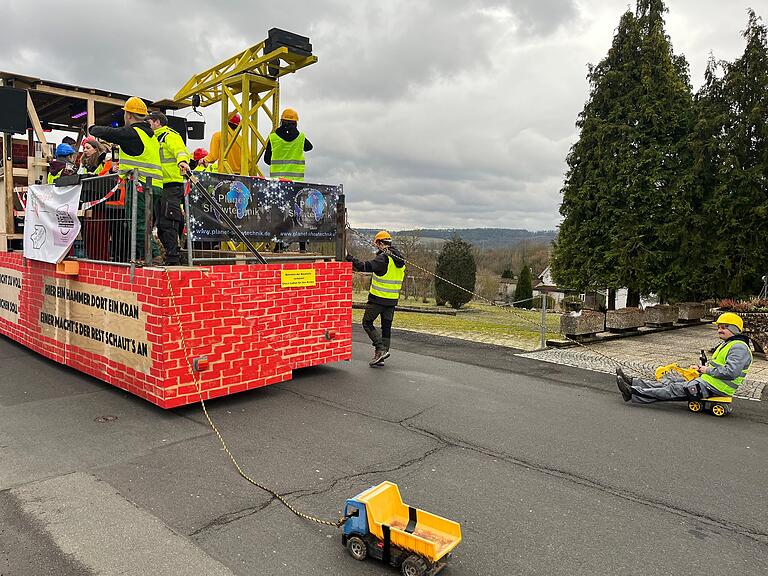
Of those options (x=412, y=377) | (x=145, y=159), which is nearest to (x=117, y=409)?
(x=145, y=159)

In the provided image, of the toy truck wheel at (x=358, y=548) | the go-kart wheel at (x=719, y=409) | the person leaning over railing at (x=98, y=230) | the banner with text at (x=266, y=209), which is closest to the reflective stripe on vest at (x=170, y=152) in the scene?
the banner with text at (x=266, y=209)

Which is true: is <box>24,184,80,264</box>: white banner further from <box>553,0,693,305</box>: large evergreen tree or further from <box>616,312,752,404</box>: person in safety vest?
<box>553,0,693,305</box>: large evergreen tree

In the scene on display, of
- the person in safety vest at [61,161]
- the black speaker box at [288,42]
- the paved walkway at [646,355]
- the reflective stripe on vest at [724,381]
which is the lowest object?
the paved walkway at [646,355]

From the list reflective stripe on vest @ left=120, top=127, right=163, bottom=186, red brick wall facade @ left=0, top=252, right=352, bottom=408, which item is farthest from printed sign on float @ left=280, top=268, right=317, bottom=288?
reflective stripe on vest @ left=120, top=127, right=163, bottom=186

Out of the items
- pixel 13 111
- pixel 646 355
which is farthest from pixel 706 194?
pixel 13 111

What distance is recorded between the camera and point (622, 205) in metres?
14.8

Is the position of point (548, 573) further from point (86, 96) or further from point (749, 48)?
point (749, 48)

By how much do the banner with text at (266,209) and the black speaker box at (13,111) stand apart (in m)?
4.13

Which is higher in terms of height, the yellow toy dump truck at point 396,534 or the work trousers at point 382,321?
the work trousers at point 382,321

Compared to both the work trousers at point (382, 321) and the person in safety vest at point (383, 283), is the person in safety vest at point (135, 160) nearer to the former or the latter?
the person in safety vest at point (383, 283)

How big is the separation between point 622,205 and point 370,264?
923 cm

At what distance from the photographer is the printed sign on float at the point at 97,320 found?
599cm

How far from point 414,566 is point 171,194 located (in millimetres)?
5486

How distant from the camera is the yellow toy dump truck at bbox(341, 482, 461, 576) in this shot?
305cm
